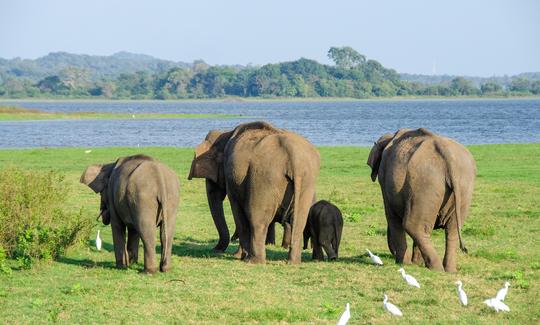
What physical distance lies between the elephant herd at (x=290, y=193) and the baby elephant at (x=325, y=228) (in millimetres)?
15

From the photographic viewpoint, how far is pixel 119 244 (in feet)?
46.1

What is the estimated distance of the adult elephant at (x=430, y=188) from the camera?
13445 millimetres

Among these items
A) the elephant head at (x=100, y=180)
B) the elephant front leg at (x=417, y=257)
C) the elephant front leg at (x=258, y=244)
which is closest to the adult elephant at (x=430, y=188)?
the elephant front leg at (x=417, y=257)

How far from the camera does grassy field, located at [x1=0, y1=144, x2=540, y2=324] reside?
11.0 meters

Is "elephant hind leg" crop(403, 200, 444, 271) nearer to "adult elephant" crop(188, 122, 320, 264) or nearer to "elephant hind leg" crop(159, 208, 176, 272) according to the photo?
"adult elephant" crop(188, 122, 320, 264)

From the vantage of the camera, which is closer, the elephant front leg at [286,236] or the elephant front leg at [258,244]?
the elephant front leg at [258,244]

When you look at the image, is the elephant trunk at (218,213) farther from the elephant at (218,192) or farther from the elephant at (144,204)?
the elephant at (144,204)

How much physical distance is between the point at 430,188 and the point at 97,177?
4818mm

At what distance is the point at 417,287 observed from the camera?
12.0 meters

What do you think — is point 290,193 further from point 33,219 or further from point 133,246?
point 33,219

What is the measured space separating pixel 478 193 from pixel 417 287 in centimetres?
1227

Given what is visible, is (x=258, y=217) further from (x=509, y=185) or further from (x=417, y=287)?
(x=509, y=185)

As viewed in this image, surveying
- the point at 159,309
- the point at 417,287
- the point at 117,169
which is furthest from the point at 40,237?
the point at 417,287

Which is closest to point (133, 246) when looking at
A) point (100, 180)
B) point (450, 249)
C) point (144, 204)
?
point (100, 180)
